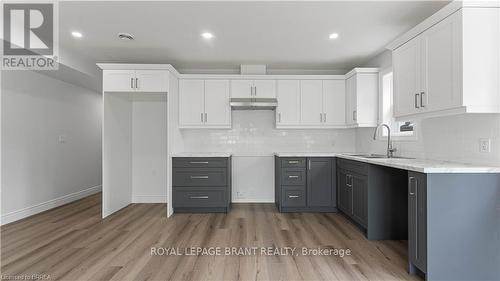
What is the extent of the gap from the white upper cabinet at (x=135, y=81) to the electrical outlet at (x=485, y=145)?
372 centimetres

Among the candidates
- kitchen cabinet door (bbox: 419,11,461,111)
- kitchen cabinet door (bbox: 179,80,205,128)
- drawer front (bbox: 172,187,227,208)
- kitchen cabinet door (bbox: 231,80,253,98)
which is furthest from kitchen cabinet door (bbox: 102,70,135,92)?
kitchen cabinet door (bbox: 419,11,461,111)

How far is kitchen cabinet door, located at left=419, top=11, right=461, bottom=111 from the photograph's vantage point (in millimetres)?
2074

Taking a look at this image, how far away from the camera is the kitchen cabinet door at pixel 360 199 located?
2930mm

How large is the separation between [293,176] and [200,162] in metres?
1.47

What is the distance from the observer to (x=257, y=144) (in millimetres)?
4641

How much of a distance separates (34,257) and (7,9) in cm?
251

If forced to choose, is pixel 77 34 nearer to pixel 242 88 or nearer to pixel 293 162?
pixel 242 88

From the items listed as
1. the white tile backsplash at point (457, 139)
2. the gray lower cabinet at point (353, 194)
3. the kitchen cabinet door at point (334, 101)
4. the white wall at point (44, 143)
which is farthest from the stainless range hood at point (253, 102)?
the white wall at point (44, 143)

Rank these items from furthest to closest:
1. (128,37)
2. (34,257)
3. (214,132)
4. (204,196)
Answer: (214,132) → (204,196) → (128,37) → (34,257)

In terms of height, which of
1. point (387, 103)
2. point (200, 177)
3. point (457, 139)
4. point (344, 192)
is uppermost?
point (387, 103)

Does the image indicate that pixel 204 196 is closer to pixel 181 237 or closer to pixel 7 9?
pixel 181 237

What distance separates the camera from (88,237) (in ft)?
9.75

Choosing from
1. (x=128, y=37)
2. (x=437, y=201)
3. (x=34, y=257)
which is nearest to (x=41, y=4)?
(x=128, y=37)

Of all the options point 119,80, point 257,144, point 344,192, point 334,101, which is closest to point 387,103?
point 334,101
